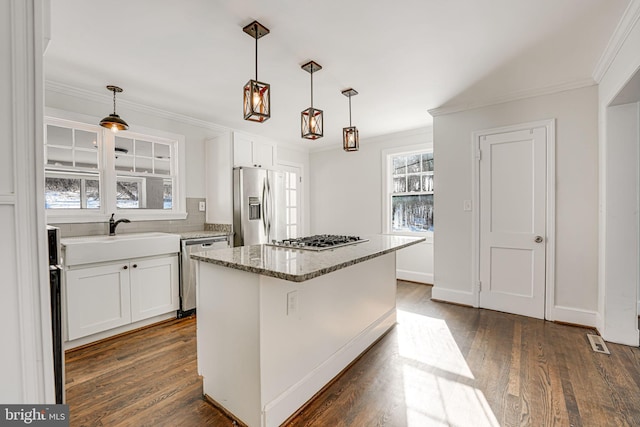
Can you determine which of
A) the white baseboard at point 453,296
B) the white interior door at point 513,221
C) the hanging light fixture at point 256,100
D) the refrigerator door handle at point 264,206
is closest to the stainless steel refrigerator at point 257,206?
the refrigerator door handle at point 264,206

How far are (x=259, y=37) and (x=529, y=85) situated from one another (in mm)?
2707

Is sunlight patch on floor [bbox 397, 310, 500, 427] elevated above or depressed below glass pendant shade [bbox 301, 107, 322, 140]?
below

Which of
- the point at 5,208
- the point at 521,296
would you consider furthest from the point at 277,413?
the point at 521,296

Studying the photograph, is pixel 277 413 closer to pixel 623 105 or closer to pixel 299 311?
pixel 299 311

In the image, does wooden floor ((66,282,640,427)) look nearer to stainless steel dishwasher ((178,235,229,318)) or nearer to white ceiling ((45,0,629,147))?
stainless steel dishwasher ((178,235,229,318))

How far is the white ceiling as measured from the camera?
1.78 meters

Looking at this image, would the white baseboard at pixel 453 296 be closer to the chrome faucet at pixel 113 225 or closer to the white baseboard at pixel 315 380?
the white baseboard at pixel 315 380

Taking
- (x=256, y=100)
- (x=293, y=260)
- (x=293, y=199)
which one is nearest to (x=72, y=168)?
(x=256, y=100)

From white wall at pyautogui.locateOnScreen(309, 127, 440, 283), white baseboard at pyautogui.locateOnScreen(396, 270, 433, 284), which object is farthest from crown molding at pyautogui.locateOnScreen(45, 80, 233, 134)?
white baseboard at pyautogui.locateOnScreen(396, 270, 433, 284)

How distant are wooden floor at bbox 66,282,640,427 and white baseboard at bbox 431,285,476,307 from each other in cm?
61

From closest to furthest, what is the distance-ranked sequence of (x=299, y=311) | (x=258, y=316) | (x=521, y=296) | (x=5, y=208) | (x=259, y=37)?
(x=5, y=208)
(x=258, y=316)
(x=299, y=311)
(x=259, y=37)
(x=521, y=296)

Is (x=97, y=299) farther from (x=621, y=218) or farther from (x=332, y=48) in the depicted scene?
(x=621, y=218)

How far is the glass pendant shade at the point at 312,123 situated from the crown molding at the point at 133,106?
219 cm

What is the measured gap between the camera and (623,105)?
8.00ft
